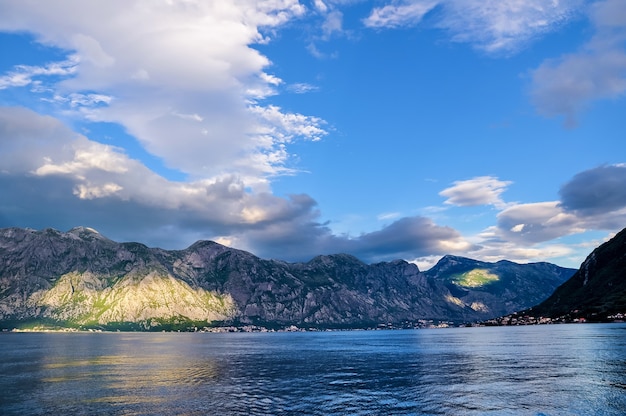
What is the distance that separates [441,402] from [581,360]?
76780 millimetres

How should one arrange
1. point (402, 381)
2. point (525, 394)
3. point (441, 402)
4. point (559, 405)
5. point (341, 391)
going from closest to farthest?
point (559, 405) < point (441, 402) < point (525, 394) < point (341, 391) < point (402, 381)

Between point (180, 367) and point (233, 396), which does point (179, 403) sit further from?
point (180, 367)

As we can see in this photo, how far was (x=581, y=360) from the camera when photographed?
123188mm

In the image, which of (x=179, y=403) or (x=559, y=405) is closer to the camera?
(x=559, y=405)

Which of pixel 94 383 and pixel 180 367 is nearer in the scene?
pixel 94 383

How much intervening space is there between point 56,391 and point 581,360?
133 meters

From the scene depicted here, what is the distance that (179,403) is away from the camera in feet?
241

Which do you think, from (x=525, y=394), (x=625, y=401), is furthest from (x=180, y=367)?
(x=625, y=401)

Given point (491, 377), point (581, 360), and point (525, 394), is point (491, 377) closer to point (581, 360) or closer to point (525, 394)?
point (525, 394)

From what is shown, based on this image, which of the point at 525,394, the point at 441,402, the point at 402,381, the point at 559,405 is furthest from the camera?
the point at 402,381

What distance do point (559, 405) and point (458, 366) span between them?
56862 mm

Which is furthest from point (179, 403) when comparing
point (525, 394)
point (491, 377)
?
point (491, 377)

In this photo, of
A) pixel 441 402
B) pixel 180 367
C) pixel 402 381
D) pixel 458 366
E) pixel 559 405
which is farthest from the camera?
pixel 180 367

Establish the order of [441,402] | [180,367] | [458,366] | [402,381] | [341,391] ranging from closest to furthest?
[441,402], [341,391], [402,381], [458,366], [180,367]
